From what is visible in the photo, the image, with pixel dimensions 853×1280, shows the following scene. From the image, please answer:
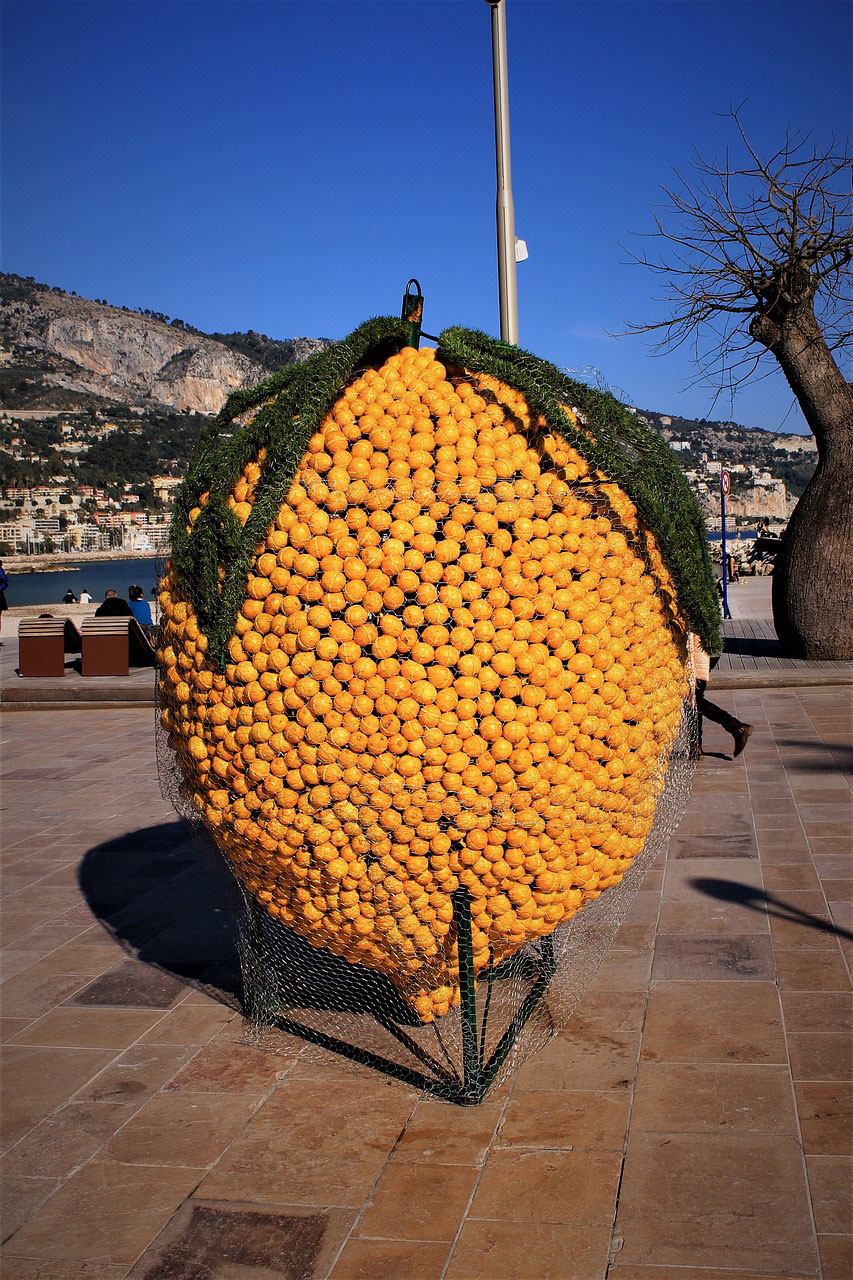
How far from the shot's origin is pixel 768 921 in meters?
4.84

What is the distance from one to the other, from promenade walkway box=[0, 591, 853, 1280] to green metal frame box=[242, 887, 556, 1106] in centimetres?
6

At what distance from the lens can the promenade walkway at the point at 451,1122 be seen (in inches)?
104

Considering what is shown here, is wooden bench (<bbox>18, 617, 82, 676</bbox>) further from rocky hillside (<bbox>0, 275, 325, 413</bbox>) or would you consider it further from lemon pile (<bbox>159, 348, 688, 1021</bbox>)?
rocky hillside (<bbox>0, 275, 325, 413</bbox>)

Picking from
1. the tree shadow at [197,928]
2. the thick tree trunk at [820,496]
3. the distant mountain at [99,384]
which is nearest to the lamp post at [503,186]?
the thick tree trunk at [820,496]

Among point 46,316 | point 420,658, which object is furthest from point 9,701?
point 46,316

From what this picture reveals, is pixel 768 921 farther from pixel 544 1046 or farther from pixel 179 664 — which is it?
pixel 179 664

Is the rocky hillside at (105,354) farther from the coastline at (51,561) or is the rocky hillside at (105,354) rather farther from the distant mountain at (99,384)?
the coastline at (51,561)

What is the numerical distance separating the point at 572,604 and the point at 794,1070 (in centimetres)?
180

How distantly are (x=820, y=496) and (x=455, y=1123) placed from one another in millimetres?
10228

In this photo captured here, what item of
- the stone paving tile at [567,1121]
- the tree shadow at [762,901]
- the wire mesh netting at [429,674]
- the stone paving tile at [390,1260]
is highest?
the wire mesh netting at [429,674]

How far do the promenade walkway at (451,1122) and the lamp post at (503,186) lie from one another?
5.70 m

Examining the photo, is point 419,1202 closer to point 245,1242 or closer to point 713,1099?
Result: point 245,1242

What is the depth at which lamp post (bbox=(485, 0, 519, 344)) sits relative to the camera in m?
9.23

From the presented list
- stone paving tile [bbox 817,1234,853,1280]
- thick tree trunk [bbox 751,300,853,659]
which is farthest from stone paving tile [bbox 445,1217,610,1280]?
thick tree trunk [bbox 751,300,853,659]
